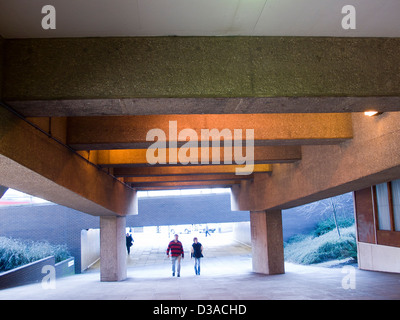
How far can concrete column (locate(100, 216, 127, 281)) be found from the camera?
14.9 meters

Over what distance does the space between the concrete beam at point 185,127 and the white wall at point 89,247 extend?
61.6 ft

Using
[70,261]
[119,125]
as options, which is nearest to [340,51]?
[119,125]

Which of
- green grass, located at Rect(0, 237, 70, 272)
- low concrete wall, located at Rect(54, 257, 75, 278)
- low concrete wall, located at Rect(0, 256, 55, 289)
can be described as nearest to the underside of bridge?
low concrete wall, located at Rect(0, 256, 55, 289)

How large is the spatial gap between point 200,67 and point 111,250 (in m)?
12.7

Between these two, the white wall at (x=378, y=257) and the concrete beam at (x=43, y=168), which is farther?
the white wall at (x=378, y=257)

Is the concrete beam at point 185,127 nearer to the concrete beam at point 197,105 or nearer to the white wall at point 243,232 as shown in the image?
the concrete beam at point 197,105

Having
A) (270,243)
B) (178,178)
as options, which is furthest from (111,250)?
(270,243)

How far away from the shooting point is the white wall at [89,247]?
24.6m

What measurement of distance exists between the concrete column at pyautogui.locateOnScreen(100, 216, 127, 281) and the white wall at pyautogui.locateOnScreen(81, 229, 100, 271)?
953cm

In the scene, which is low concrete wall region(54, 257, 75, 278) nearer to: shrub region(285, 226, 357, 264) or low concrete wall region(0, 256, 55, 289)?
low concrete wall region(0, 256, 55, 289)

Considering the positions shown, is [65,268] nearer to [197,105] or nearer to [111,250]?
[111,250]

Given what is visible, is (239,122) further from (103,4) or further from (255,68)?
(103,4)

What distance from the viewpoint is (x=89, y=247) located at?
2714 cm

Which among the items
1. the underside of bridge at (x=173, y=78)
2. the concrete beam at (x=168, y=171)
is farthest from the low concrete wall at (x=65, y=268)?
the underside of bridge at (x=173, y=78)
